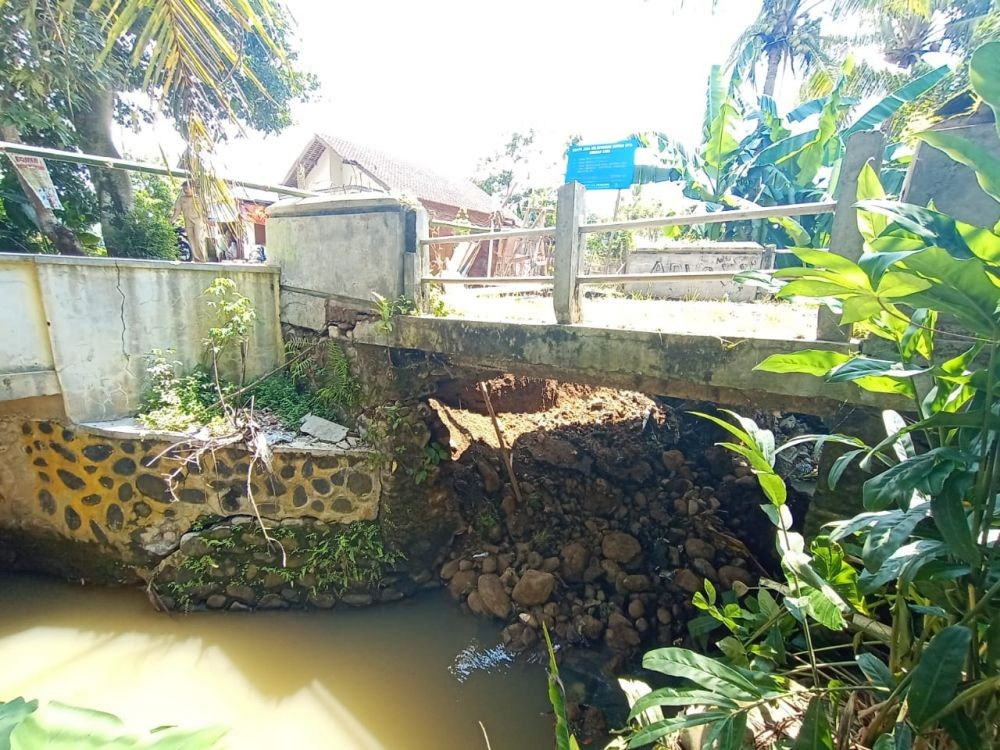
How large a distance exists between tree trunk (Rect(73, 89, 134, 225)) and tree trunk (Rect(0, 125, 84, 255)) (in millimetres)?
2109

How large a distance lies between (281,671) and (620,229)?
3.98 meters

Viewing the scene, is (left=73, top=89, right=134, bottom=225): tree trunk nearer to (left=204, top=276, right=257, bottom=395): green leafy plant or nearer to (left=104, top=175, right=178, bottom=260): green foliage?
(left=104, top=175, right=178, bottom=260): green foliage

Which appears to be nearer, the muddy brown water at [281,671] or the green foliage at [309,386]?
the muddy brown water at [281,671]

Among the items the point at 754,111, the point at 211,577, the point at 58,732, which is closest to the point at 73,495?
the point at 211,577

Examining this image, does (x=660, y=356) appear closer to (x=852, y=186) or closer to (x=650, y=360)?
(x=650, y=360)

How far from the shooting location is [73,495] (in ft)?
13.3

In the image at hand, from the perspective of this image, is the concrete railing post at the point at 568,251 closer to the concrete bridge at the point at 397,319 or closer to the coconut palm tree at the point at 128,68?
the concrete bridge at the point at 397,319

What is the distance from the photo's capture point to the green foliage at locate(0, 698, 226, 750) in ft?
2.44

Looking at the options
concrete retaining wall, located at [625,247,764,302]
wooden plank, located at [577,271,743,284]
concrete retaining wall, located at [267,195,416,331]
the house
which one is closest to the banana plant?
concrete retaining wall, located at [625,247,764,302]

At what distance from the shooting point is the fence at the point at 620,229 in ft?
7.18

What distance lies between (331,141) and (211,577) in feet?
47.8

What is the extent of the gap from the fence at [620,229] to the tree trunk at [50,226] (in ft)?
12.0

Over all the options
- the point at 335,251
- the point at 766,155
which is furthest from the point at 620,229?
the point at 766,155

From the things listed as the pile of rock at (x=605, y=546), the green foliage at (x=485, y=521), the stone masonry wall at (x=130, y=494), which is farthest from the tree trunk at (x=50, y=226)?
the green foliage at (x=485, y=521)
